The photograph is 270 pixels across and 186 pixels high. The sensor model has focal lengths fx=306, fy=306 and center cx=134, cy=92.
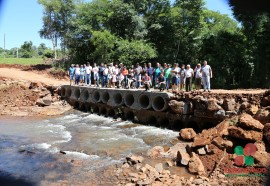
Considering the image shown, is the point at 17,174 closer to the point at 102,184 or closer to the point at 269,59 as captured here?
the point at 102,184

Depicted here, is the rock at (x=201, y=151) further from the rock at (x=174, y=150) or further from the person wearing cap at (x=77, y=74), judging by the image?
the person wearing cap at (x=77, y=74)

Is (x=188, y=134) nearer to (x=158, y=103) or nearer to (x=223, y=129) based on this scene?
(x=223, y=129)

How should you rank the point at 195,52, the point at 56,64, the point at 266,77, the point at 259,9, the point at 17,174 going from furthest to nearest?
the point at 56,64
the point at 195,52
the point at 266,77
the point at 17,174
the point at 259,9

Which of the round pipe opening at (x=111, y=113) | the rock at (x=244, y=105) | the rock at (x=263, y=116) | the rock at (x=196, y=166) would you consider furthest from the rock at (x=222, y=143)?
the round pipe opening at (x=111, y=113)

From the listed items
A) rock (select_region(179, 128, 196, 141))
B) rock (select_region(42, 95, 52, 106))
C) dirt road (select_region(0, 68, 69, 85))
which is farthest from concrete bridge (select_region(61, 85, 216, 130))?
dirt road (select_region(0, 68, 69, 85))

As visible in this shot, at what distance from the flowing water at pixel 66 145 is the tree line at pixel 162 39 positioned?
371 inches

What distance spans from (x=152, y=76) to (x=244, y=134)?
385 inches

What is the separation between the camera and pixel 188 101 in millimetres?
14766

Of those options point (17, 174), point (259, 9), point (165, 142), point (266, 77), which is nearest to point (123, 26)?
point (266, 77)

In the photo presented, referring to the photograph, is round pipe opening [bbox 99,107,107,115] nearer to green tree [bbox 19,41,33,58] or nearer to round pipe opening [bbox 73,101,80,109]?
round pipe opening [bbox 73,101,80,109]

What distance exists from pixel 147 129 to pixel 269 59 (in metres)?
9.06

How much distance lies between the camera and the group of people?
15635mm

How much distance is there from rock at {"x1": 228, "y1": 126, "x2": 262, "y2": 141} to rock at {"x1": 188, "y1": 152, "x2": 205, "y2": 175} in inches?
55.3

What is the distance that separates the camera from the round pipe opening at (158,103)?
16.5 meters
